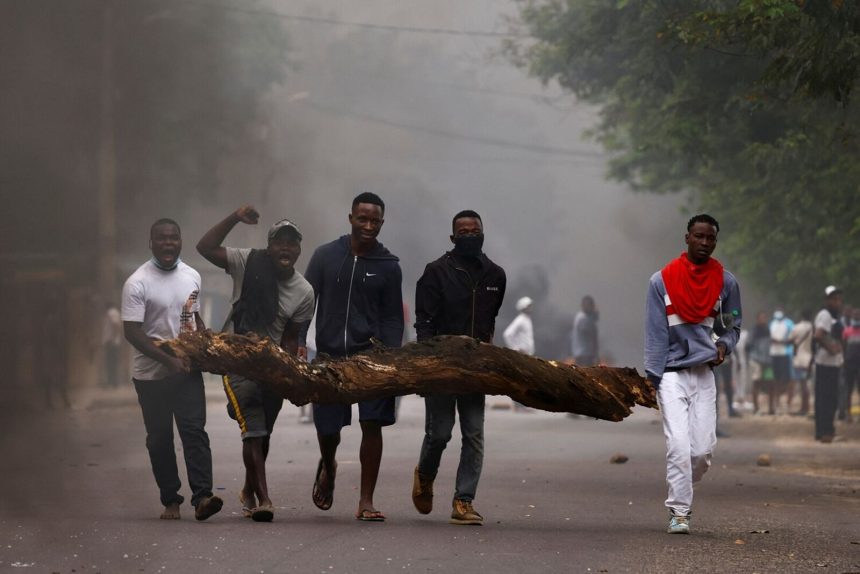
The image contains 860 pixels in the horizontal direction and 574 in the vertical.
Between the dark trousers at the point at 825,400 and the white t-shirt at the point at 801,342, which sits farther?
the white t-shirt at the point at 801,342

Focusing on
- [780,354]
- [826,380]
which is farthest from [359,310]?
[780,354]

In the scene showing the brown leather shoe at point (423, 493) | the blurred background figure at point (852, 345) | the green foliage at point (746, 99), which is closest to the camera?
the brown leather shoe at point (423, 493)

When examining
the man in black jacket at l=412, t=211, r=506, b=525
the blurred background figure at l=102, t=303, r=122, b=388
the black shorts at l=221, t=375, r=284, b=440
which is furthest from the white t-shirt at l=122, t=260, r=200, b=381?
the blurred background figure at l=102, t=303, r=122, b=388

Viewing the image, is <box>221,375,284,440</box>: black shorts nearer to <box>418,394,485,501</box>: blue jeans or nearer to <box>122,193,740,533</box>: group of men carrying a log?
<box>122,193,740,533</box>: group of men carrying a log

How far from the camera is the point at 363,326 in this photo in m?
8.69

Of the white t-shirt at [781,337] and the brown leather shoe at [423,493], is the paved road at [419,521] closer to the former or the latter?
the brown leather shoe at [423,493]

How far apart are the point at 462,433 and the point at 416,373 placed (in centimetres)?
54

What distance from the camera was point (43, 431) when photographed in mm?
8109

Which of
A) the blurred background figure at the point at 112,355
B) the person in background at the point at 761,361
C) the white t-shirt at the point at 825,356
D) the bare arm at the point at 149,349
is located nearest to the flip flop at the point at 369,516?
the bare arm at the point at 149,349

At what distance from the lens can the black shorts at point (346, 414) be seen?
861cm

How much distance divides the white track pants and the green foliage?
8.10ft

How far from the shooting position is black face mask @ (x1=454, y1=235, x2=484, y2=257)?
28.5 ft

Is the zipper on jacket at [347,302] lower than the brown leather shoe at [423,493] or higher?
higher

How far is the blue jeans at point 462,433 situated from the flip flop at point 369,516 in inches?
14.7
